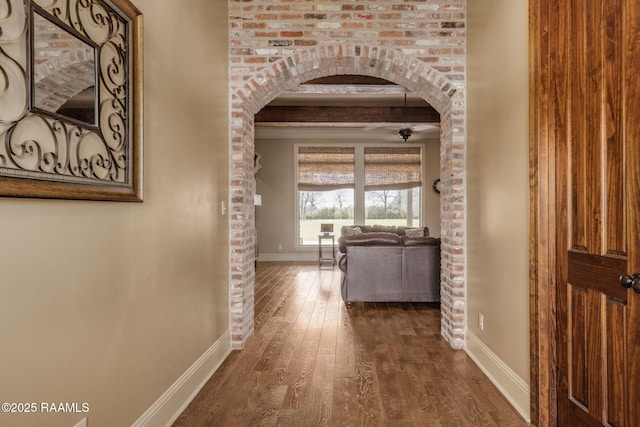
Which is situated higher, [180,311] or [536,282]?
[536,282]

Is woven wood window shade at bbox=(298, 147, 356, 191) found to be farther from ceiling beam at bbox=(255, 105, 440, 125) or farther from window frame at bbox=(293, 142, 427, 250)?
ceiling beam at bbox=(255, 105, 440, 125)

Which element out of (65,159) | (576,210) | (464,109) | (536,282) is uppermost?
(464,109)

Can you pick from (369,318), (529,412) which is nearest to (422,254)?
(369,318)

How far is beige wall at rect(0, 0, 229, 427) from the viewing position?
127 centimetres

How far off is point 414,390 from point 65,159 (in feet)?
7.87

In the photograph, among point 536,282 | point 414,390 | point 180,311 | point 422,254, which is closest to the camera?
point 536,282

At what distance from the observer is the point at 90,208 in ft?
5.11

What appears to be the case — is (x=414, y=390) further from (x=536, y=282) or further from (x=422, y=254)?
(x=422, y=254)

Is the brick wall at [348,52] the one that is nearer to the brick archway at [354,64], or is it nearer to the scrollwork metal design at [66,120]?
the brick archway at [354,64]

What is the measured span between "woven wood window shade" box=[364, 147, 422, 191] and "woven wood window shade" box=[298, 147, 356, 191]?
0.41m

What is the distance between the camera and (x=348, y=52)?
3436 millimetres

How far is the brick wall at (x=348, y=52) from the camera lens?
3.42m

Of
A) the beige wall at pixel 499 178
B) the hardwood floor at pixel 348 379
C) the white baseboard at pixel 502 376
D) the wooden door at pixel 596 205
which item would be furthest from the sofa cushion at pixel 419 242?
the wooden door at pixel 596 205

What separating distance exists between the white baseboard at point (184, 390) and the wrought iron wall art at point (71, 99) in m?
1.12
